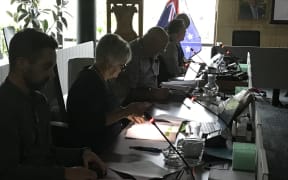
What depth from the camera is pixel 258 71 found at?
5.95 m

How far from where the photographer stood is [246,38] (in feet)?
21.2

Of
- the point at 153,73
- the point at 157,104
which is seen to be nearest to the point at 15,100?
the point at 157,104

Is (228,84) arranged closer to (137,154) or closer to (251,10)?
(137,154)

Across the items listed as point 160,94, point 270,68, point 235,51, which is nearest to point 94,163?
point 160,94

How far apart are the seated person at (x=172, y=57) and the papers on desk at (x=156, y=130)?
1.58m

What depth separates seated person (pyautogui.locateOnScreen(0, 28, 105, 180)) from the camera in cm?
138

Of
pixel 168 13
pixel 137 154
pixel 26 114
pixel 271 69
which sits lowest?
pixel 271 69

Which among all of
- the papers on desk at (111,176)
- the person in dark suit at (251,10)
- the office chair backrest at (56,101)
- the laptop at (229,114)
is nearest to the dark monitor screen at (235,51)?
the person in dark suit at (251,10)

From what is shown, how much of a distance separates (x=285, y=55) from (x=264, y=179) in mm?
5158

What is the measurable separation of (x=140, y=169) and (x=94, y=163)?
0.58 feet

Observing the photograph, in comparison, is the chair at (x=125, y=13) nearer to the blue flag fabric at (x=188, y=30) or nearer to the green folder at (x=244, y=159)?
the blue flag fabric at (x=188, y=30)

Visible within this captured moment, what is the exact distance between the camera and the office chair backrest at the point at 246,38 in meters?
6.45

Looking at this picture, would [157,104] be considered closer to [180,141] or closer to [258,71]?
[180,141]

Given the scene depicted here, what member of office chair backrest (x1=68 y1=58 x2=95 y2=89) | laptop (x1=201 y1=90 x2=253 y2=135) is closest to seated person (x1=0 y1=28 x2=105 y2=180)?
laptop (x1=201 y1=90 x2=253 y2=135)
